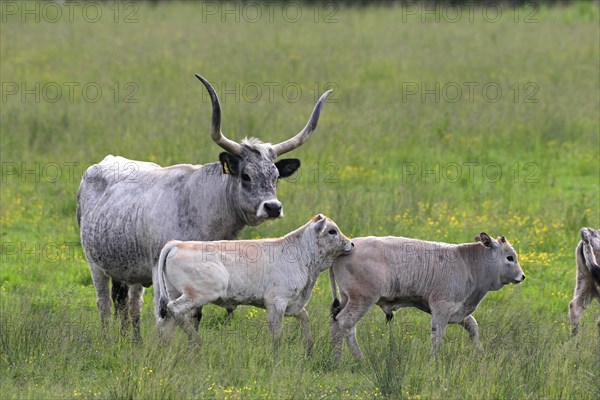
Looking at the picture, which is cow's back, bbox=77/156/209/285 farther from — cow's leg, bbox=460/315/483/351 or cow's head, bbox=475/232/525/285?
cow's head, bbox=475/232/525/285

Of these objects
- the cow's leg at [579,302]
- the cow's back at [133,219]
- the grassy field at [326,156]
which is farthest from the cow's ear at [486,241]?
the cow's back at [133,219]

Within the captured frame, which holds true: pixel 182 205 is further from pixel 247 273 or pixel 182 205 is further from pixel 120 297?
pixel 120 297

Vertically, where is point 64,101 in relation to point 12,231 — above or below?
above

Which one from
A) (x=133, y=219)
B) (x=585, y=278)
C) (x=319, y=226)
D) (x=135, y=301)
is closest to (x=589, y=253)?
(x=585, y=278)

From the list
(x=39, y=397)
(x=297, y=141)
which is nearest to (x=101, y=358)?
(x=39, y=397)

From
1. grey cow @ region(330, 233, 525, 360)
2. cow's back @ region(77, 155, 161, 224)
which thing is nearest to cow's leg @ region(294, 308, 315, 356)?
grey cow @ region(330, 233, 525, 360)

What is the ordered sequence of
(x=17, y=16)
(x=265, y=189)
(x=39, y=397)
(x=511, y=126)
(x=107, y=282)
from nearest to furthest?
(x=39, y=397) < (x=265, y=189) < (x=107, y=282) < (x=511, y=126) < (x=17, y=16)

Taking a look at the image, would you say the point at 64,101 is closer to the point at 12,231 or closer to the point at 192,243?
the point at 12,231

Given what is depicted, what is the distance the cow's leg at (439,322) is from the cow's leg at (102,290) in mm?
3032

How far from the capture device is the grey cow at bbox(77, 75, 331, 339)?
32.2 ft

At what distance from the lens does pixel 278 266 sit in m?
9.46

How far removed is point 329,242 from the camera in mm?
9734

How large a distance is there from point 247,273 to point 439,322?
170 centimetres

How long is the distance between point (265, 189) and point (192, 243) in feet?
3.10
